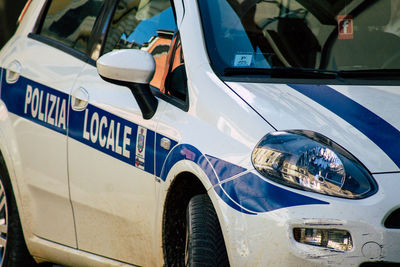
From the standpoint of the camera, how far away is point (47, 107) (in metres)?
4.27

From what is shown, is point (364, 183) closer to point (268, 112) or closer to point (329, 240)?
point (329, 240)

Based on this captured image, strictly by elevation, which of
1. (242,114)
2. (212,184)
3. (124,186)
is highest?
(242,114)

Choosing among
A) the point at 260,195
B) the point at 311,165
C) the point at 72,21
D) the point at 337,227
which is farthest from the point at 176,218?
the point at 72,21

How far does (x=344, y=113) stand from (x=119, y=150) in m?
1.10

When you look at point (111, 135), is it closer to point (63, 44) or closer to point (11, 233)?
point (63, 44)

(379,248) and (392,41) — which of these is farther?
(392,41)

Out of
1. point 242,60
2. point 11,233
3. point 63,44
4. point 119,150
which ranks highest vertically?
point 242,60

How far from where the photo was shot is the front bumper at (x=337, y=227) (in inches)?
107

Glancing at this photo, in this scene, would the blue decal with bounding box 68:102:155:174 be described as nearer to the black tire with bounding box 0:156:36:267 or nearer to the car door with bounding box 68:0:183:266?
the car door with bounding box 68:0:183:266

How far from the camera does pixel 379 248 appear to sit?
8.89 feet

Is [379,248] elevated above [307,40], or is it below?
below

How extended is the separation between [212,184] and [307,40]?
3.39 ft

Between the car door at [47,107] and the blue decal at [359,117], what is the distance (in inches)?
54.7

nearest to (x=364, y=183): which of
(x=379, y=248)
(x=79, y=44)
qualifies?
(x=379, y=248)
